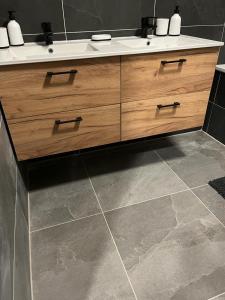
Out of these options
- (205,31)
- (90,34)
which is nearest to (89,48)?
(90,34)

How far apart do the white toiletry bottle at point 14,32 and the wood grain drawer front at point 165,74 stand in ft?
2.11

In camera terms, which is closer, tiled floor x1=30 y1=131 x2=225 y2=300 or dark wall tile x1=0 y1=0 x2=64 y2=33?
tiled floor x1=30 y1=131 x2=225 y2=300

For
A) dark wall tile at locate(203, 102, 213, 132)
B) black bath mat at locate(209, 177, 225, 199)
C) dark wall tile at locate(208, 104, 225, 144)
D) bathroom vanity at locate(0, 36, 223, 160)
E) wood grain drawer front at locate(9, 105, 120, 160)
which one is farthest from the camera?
dark wall tile at locate(203, 102, 213, 132)

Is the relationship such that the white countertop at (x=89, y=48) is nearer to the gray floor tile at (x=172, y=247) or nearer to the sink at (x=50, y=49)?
the sink at (x=50, y=49)

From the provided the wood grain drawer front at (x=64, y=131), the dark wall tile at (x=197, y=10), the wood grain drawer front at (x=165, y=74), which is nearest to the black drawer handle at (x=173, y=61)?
the wood grain drawer front at (x=165, y=74)

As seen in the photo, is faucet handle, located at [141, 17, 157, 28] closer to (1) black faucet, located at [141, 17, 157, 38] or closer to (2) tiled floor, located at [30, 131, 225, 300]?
(1) black faucet, located at [141, 17, 157, 38]

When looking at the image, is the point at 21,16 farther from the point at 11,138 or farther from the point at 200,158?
the point at 200,158

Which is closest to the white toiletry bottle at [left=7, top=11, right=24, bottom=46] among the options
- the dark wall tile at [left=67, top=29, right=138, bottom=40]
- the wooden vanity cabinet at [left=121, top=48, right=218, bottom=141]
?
the dark wall tile at [left=67, top=29, right=138, bottom=40]

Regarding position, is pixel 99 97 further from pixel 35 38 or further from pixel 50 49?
pixel 35 38

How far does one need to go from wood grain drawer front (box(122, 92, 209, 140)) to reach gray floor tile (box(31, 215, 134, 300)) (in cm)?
59

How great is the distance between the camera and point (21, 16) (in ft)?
4.58

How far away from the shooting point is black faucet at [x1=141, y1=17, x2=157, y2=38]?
62.9 inches

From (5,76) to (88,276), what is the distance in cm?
99

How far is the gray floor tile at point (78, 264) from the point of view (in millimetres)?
1025
